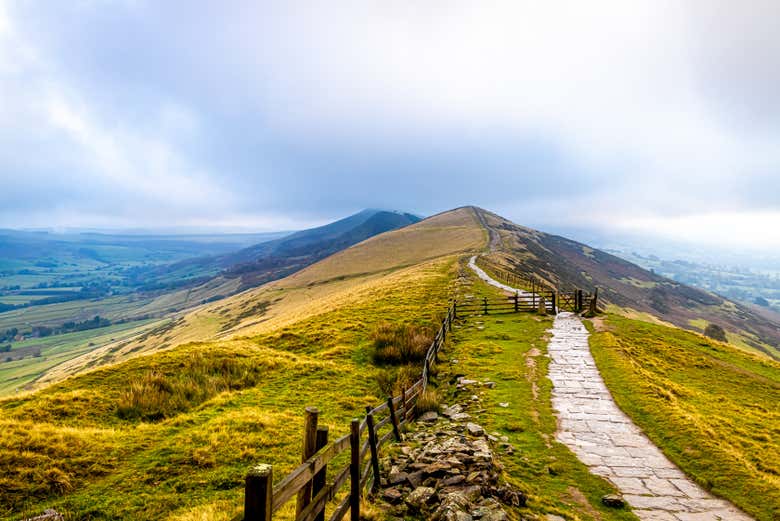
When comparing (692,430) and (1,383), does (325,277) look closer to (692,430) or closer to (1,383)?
(692,430)

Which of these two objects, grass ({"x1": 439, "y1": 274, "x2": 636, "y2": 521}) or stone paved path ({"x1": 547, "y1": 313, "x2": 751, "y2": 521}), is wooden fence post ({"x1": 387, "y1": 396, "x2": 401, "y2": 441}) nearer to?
grass ({"x1": 439, "y1": 274, "x2": 636, "y2": 521})

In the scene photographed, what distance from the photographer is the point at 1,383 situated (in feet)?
366

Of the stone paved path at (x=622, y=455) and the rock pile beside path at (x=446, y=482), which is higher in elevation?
the rock pile beside path at (x=446, y=482)

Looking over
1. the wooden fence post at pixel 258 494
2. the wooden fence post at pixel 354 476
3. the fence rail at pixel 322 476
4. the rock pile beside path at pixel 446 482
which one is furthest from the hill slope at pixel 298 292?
the wooden fence post at pixel 258 494

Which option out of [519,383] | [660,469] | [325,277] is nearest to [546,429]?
[660,469]

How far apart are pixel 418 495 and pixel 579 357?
15.1 meters

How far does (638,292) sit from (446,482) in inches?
6707

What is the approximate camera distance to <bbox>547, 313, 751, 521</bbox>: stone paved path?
7.78 m

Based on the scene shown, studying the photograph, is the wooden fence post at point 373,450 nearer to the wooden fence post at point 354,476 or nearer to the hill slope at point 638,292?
the wooden fence post at point 354,476

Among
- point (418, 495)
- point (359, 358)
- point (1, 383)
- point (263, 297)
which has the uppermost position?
point (418, 495)

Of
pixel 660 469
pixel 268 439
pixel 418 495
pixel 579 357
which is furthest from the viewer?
pixel 579 357

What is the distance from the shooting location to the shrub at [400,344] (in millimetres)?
19344

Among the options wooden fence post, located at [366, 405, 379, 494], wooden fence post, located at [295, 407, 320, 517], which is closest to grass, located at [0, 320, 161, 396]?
wooden fence post, located at [366, 405, 379, 494]

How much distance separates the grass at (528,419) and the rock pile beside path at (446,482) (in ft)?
2.57
